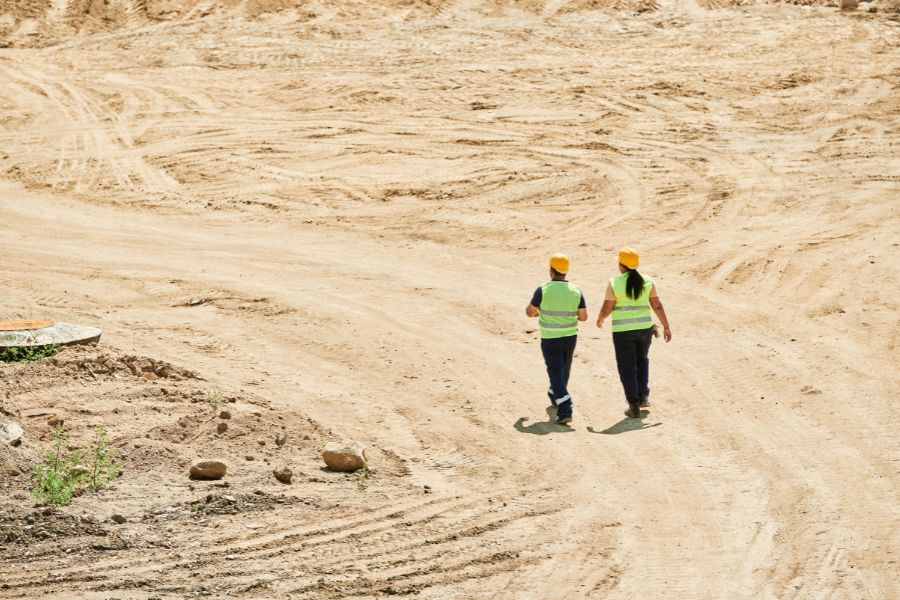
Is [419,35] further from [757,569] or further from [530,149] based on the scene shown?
[757,569]

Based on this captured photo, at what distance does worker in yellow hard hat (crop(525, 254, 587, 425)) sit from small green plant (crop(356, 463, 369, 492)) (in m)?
2.21

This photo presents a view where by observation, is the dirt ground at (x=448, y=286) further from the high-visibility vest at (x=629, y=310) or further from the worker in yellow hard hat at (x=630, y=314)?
the high-visibility vest at (x=629, y=310)

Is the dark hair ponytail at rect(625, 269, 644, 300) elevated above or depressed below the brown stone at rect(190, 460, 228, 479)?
above

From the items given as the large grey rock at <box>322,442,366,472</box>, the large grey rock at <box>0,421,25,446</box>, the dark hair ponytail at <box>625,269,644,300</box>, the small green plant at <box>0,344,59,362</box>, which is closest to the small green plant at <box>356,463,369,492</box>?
the large grey rock at <box>322,442,366,472</box>

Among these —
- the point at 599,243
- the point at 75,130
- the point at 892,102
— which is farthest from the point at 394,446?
the point at 892,102

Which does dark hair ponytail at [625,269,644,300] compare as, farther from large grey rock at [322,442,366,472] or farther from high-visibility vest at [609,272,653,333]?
large grey rock at [322,442,366,472]

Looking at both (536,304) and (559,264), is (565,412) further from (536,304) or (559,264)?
(559,264)

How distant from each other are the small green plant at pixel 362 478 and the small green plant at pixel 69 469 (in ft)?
6.04

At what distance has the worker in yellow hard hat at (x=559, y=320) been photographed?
11.0 m

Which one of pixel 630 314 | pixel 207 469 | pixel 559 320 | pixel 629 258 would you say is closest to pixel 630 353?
pixel 630 314

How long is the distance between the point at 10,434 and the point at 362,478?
2794 mm

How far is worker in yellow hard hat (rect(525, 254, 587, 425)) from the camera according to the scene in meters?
11.0

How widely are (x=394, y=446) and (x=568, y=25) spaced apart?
2094cm

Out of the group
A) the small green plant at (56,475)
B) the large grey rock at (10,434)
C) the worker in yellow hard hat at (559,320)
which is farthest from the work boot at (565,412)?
the large grey rock at (10,434)
